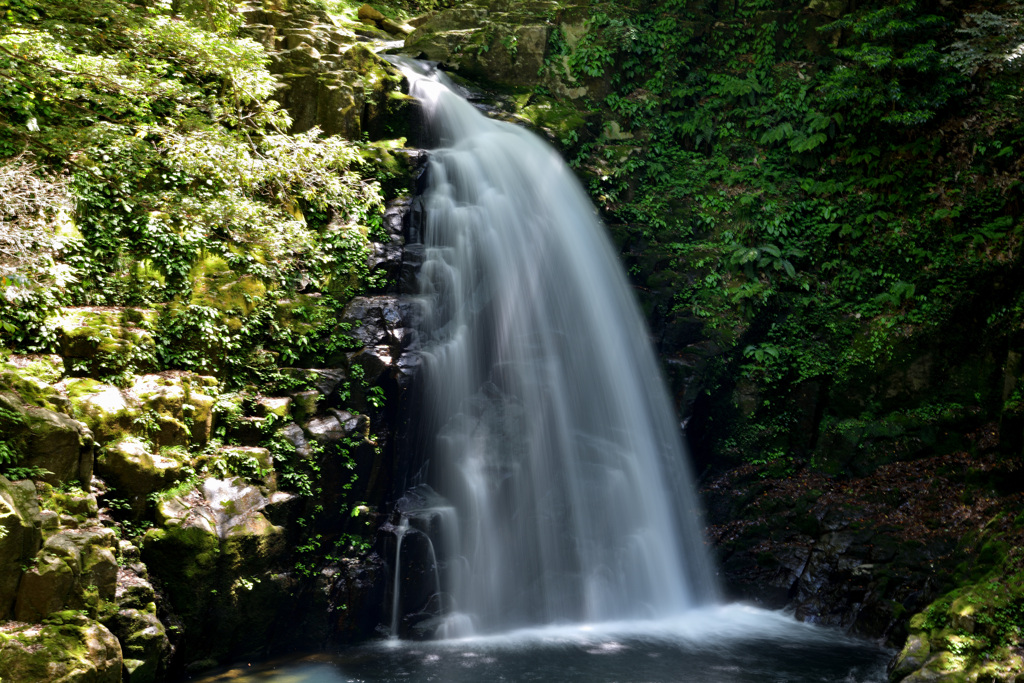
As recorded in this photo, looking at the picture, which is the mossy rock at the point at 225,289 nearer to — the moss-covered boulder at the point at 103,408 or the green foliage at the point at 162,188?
the green foliage at the point at 162,188

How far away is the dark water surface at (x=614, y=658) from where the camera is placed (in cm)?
727

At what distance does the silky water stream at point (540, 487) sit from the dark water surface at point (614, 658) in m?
0.03

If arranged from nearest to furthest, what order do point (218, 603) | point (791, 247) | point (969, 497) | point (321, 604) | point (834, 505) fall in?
point (218, 603), point (321, 604), point (969, 497), point (834, 505), point (791, 247)

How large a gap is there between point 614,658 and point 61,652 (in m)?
5.62

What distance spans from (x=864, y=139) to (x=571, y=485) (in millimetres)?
9058

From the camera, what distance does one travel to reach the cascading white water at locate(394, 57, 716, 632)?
31.3 ft

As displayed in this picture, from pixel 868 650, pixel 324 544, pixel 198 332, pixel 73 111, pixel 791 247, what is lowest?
pixel 868 650

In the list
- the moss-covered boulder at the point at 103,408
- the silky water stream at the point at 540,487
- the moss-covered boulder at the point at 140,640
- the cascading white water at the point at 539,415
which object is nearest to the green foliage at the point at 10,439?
the moss-covered boulder at the point at 103,408

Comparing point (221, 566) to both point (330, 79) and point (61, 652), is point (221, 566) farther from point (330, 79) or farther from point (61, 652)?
point (330, 79)

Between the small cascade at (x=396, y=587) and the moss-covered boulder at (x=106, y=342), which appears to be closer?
the moss-covered boulder at (x=106, y=342)

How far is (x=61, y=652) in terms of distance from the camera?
16.6 ft

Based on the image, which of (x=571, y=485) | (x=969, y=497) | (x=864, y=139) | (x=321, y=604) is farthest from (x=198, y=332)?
(x=864, y=139)

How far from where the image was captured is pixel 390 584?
334 inches

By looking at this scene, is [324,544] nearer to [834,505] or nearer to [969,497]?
[834,505]
